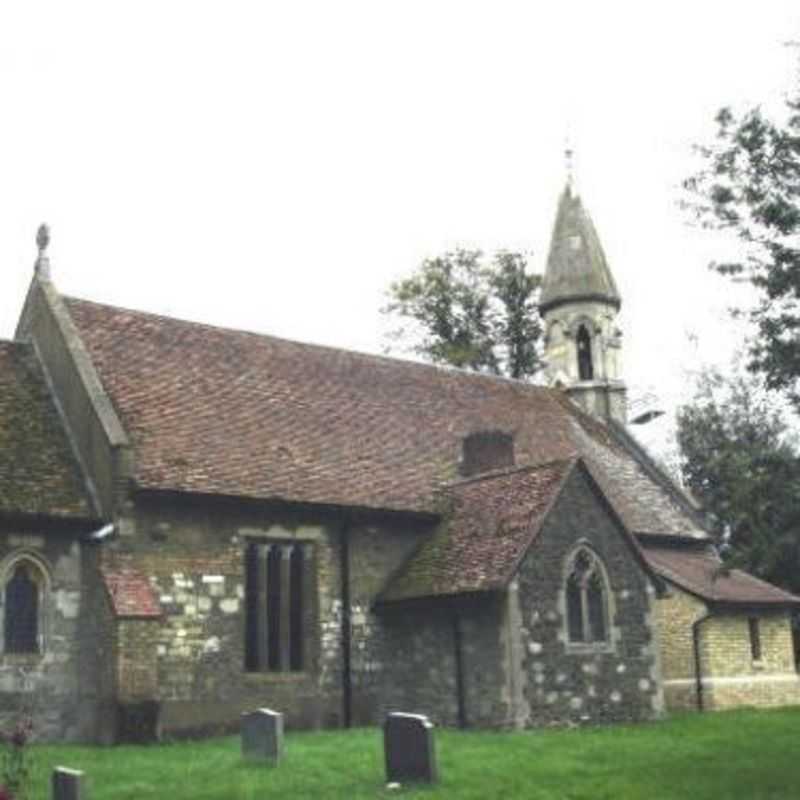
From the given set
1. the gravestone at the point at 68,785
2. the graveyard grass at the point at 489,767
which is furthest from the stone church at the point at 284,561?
the gravestone at the point at 68,785

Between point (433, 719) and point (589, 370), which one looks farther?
point (589, 370)

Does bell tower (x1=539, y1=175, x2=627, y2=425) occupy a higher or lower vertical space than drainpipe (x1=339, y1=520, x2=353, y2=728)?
higher

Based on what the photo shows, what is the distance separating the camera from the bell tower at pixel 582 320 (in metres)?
36.9

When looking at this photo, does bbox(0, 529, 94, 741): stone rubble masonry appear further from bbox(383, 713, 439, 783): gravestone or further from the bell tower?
the bell tower

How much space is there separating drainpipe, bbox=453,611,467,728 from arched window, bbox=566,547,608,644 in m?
2.03

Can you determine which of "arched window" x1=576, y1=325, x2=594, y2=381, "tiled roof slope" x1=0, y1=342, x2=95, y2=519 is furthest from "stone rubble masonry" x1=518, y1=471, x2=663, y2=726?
"arched window" x1=576, y1=325, x2=594, y2=381

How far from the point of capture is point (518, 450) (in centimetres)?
2970

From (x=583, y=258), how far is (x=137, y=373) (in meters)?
18.1

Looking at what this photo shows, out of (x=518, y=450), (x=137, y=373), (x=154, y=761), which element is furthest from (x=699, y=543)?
(x=154, y=761)

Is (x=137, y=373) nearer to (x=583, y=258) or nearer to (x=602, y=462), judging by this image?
(x=602, y=462)

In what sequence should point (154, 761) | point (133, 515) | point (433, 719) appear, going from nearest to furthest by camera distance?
point (154, 761)
point (133, 515)
point (433, 719)

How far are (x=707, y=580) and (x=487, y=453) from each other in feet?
20.9

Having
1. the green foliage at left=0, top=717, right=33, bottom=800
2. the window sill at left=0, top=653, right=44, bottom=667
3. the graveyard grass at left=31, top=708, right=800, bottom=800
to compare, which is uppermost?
the window sill at left=0, top=653, right=44, bottom=667

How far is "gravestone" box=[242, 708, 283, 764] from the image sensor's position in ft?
54.7
